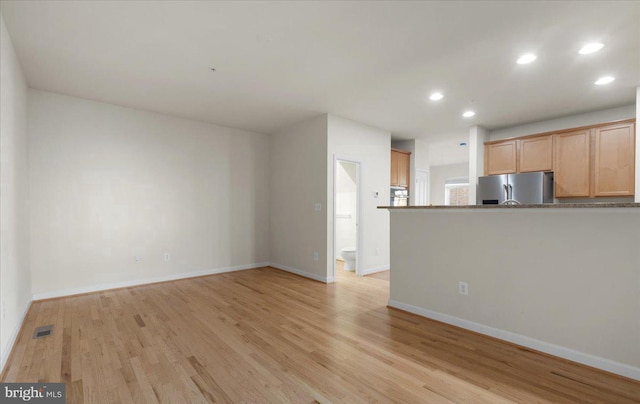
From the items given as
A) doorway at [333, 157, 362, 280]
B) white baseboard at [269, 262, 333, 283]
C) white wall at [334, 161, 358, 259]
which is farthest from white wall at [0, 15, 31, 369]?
white wall at [334, 161, 358, 259]

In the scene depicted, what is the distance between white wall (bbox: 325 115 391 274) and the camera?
484 centimetres

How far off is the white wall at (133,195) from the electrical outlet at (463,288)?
3.97 meters

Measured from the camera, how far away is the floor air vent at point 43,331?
2768mm

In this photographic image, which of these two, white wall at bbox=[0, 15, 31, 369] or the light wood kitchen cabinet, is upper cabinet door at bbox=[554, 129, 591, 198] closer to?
the light wood kitchen cabinet

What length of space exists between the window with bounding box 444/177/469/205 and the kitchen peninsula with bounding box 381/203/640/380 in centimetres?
773

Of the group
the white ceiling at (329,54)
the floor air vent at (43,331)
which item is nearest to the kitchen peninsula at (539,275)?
the white ceiling at (329,54)

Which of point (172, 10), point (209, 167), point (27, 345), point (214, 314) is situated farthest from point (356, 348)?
point (209, 167)

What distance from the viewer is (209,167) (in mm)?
5305

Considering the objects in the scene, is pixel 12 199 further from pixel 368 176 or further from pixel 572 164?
pixel 572 164

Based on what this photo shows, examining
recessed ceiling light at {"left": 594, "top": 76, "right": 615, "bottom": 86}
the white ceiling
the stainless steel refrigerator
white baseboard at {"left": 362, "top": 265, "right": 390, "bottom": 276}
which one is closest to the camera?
the white ceiling

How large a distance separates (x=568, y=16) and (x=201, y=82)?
3.60m

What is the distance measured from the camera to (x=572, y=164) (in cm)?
460

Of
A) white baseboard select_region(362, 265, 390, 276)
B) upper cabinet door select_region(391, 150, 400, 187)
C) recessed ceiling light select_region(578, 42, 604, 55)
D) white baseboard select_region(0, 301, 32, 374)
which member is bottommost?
white baseboard select_region(362, 265, 390, 276)

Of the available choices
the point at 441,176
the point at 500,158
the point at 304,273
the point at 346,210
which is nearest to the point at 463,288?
the point at 304,273
